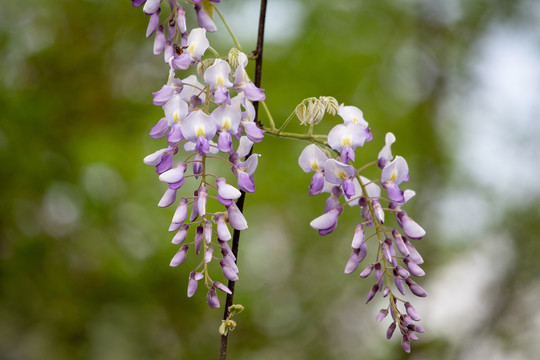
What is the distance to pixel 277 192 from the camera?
482 centimetres

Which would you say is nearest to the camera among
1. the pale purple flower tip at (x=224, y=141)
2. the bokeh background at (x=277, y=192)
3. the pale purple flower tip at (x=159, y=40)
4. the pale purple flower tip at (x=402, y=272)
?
the pale purple flower tip at (x=224, y=141)

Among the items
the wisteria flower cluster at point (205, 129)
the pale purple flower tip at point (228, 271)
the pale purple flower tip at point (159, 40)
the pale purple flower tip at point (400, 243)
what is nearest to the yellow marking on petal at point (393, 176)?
the pale purple flower tip at point (400, 243)

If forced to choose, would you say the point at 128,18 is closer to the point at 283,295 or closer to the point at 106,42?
the point at 106,42

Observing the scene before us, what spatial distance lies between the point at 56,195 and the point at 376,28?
13.0 feet

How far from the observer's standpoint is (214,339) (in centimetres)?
553

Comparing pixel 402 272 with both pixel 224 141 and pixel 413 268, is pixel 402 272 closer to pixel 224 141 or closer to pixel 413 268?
pixel 413 268

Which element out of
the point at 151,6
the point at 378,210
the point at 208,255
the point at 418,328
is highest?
the point at 151,6

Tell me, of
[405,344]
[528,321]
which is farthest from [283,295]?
[405,344]

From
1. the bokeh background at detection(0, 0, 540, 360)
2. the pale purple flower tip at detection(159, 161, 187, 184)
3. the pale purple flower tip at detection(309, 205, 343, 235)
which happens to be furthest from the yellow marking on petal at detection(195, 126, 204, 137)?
the bokeh background at detection(0, 0, 540, 360)

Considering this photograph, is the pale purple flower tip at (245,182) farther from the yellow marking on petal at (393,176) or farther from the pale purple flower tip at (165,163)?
the yellow marking on petal at (393,176)

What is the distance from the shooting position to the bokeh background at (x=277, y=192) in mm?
4664

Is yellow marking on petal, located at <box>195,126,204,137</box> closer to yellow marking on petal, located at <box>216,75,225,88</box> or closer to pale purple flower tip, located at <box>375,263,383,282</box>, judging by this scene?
yellow marking on petal, located at <box>216,75,225,88</box>

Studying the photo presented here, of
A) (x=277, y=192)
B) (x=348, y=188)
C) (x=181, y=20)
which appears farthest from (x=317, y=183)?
(x=277, y=192)

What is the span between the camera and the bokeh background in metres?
4.66
